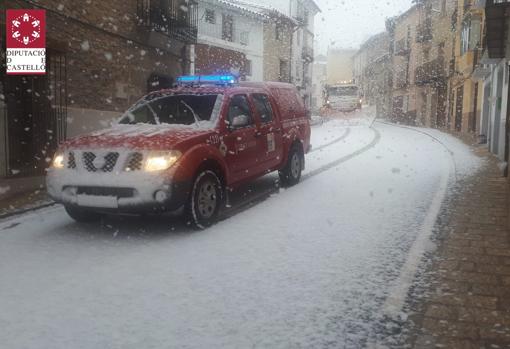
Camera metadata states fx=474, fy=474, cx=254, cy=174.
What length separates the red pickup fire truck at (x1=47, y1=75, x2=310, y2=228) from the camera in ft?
17.3

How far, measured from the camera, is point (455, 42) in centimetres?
3212

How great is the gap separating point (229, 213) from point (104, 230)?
5.64 feet

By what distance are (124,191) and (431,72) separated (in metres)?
36.0

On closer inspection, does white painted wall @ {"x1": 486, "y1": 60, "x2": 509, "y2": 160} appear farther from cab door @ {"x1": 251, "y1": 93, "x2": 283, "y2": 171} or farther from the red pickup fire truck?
the red pickup fire truck

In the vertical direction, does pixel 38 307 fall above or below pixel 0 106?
below

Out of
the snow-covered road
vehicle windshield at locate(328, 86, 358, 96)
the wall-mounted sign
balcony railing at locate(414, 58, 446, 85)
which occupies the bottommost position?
the snow-covered road

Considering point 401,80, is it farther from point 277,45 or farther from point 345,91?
point 345,91

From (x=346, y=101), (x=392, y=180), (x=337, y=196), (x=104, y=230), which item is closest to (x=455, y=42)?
(x=346, y=101)

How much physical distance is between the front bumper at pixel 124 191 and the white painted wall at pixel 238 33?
84.3ft

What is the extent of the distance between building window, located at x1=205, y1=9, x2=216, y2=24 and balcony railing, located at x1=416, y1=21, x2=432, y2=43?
769 inches

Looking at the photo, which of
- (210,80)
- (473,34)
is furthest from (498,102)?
(210,80)

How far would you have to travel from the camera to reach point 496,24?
13.4m

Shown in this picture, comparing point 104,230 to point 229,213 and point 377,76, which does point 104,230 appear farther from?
point 377,76

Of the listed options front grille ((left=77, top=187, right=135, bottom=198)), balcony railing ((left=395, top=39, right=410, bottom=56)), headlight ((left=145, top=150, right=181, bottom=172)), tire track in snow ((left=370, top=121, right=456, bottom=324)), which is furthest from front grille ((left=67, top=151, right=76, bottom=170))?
balcony railing ((left=395, top=39, right=410, bottom=56))
